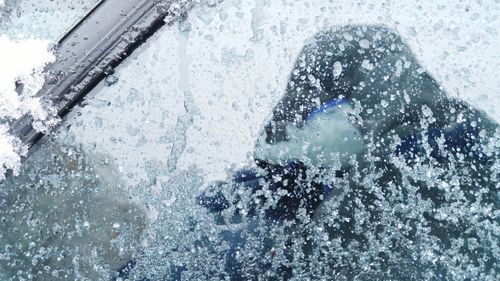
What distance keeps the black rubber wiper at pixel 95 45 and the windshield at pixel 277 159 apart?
29mm

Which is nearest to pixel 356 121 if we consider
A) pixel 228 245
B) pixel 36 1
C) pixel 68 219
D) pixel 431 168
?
pixel 431 168

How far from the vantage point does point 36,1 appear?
120 cm

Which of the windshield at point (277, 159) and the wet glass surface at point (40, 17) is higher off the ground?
the wet glass surface at point (40, 17)

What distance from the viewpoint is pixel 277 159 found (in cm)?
112

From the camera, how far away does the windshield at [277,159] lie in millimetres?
1116

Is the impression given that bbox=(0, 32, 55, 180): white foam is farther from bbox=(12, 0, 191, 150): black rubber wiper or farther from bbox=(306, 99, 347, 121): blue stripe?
bbox=(306, 99, 347, 121): blue stripe

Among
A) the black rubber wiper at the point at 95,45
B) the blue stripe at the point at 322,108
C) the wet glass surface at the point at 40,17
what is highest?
the wet glass surface at the point at 40,17

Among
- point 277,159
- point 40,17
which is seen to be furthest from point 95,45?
point 277,159

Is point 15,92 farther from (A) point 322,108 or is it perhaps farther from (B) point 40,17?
(A) point 322,108

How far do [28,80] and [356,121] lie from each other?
782 mm

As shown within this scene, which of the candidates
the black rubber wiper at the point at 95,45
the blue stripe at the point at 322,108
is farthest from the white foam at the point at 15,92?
the blue stripe at the point at 322,108

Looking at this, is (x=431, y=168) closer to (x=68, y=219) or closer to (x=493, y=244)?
(x=493, y=244)

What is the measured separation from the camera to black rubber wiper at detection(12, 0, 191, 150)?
1.14 m

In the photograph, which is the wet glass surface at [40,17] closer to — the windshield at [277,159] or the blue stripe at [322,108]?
the windshield at [277,159]
